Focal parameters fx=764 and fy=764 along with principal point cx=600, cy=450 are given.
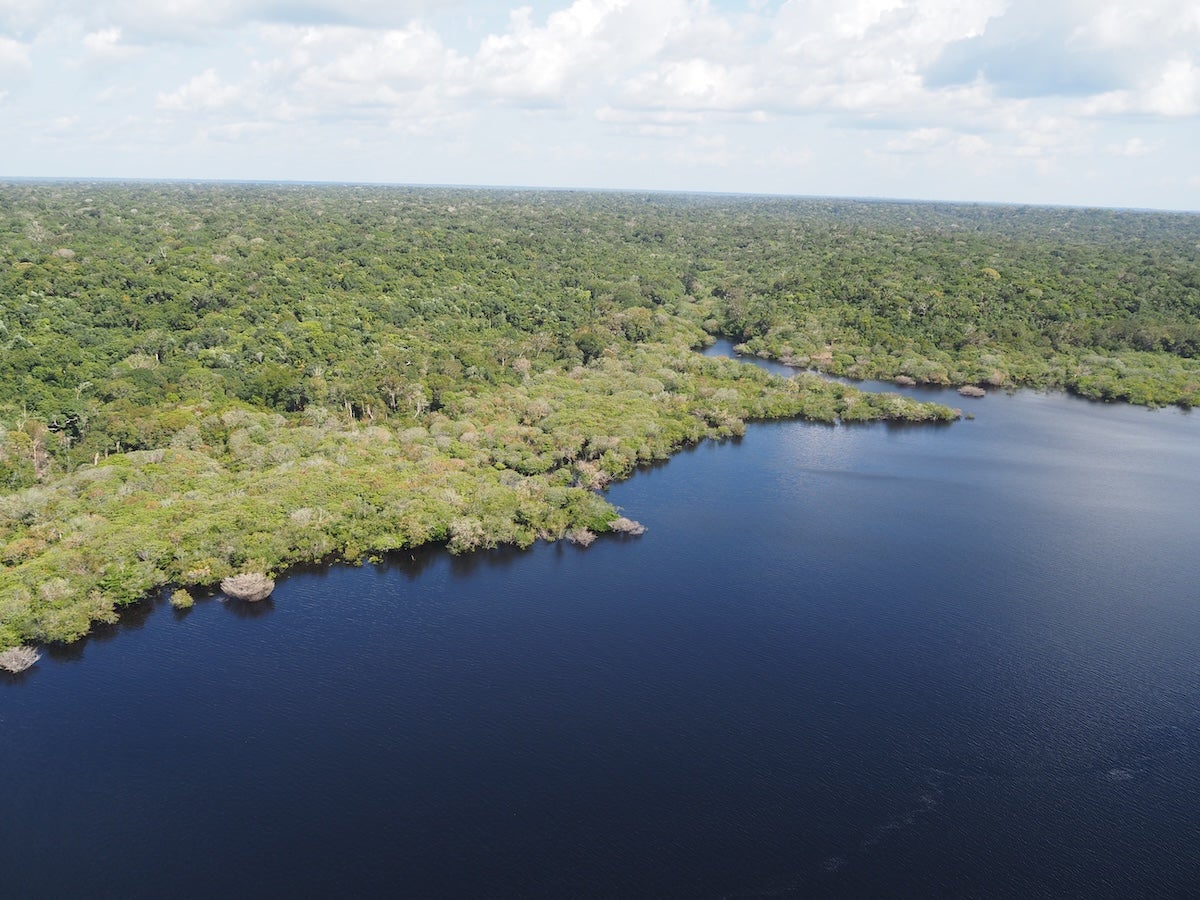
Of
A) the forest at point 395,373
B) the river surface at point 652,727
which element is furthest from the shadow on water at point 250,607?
the forest at point 395,373

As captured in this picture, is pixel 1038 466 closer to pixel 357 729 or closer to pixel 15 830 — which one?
pixel 357 729

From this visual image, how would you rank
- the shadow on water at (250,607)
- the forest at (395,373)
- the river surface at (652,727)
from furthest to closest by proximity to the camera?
the forest at (395,373)
the shadow on water at (250,607)
the river surface at (652,727)

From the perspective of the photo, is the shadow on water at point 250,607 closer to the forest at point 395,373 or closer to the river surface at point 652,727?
the river surface at point 652,727

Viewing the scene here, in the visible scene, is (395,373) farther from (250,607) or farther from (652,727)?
(652,727)

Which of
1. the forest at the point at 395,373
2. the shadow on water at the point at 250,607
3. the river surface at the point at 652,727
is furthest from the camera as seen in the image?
the forest at the point at 395,373

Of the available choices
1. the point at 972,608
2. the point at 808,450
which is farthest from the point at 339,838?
the point at 808,450
